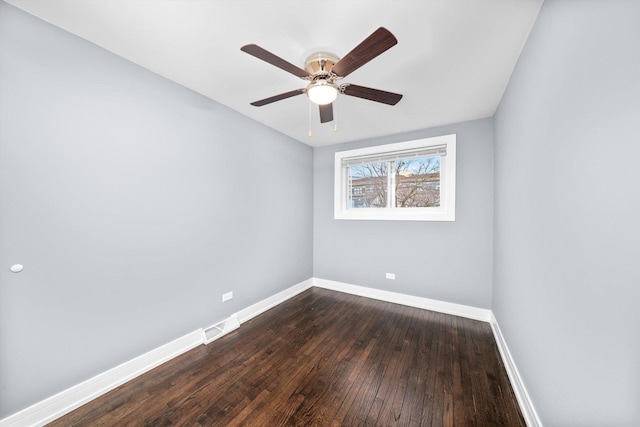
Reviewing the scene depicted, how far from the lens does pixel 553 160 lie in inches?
44.6

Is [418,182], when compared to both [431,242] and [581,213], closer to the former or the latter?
[431,242]

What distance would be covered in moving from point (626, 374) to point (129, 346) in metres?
2.79

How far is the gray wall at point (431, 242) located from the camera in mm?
2760

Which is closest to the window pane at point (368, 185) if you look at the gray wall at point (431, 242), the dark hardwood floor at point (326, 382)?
the gray wall at point (431, 242)

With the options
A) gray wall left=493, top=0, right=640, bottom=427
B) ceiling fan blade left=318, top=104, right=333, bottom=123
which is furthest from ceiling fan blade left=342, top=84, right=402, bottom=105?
gray wall left=493, top=0, right=640, bottom=427

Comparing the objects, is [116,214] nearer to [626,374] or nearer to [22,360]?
[22,360]

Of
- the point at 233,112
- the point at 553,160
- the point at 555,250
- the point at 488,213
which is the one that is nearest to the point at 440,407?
the point at 555,250

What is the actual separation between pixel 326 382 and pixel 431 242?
219cm

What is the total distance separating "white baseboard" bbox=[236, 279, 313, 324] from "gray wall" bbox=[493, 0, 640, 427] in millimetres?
2628

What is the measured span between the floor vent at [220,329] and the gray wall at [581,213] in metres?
2.58

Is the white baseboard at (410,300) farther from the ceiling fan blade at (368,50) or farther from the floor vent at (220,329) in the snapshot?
the ceiling fan blade at (368,50)

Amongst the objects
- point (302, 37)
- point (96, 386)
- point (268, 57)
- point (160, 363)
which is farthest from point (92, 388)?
point (302, 37)

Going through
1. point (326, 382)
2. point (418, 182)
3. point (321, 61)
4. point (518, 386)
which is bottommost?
point (326, 382)

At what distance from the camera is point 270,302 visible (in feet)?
10.2
